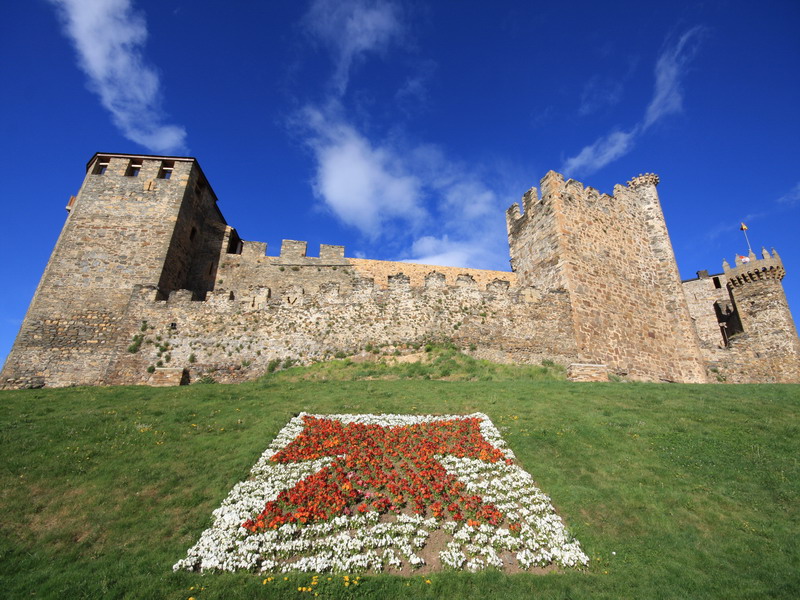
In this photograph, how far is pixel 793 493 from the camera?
26.8ft

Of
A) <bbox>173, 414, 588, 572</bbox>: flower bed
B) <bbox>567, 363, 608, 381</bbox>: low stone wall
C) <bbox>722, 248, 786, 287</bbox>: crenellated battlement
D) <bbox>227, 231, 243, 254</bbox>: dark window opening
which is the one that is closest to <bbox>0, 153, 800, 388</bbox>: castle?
<bbox>567, 363, 608, 381</bbox>: low stone wall

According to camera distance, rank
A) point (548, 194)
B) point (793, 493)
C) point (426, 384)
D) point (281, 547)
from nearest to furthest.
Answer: point (281, 547), point (793, 493), point (426, 384), point (548, 194)

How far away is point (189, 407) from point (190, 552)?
8.21m

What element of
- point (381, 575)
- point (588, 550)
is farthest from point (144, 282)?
point (588, 550)

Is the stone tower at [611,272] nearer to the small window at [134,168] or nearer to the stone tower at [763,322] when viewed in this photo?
the stone tower at [763,322]

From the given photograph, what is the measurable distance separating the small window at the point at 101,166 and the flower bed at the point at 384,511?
2457 cm

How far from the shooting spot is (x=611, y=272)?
990 inches

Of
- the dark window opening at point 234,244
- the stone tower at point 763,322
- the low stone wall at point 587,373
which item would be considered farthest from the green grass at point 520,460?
the dark window opening at point 234,244

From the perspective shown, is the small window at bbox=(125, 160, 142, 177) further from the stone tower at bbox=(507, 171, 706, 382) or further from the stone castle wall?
the stone tower at bbox=(507, 171, 706, 382)

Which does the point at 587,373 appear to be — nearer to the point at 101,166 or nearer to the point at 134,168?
the point at 134,168

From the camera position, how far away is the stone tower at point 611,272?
75.4ft

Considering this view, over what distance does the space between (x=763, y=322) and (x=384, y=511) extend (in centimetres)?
3485

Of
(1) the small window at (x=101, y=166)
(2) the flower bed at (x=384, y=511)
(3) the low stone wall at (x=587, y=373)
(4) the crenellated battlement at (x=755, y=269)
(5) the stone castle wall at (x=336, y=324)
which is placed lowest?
(2) the flower bed at (x=384, y=511)

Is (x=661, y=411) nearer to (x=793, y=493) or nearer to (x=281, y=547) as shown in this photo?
(x=793, y=493)
